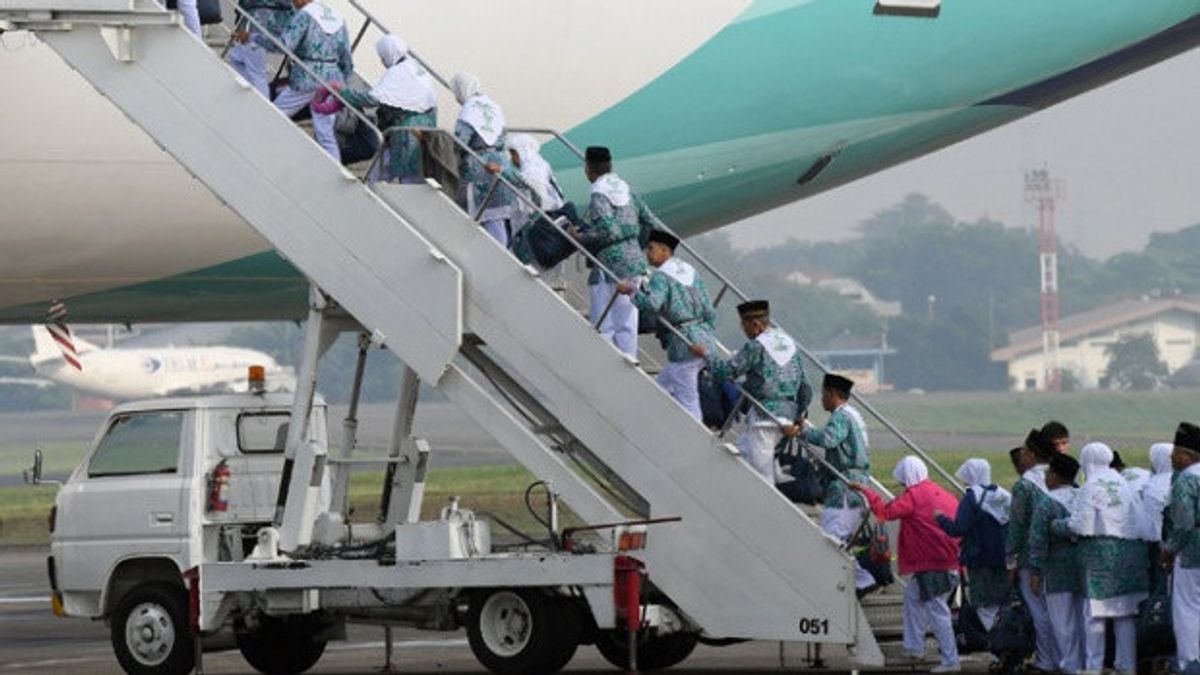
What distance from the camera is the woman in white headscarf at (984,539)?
14625 mm

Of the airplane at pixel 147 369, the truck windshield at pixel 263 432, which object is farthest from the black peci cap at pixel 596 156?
the airplane at pixel 147 369

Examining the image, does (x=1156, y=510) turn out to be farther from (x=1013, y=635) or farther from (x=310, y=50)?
(x=310, y=50)

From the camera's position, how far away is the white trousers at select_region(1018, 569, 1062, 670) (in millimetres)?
14844

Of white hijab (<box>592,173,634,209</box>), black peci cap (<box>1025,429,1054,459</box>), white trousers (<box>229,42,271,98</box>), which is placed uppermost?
white trousers (<box>229,42,271,98</box>)

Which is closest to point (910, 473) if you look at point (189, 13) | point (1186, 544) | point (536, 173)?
point (1186, 544)

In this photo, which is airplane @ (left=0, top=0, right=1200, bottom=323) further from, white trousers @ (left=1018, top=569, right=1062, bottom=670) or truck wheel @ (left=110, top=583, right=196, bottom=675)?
white trousers @ (left=1018, top=569, right=1062, bottom=670)

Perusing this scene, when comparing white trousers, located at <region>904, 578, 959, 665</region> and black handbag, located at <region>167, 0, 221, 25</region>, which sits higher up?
black handbag, located at <region>167, 0, 221, 25</region>

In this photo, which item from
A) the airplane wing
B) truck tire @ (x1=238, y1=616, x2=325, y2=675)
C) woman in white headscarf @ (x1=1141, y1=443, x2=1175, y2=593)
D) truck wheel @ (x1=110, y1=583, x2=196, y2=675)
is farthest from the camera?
the airplane wing

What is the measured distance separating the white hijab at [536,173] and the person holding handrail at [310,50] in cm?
115

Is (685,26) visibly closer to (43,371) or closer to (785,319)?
(785,319)

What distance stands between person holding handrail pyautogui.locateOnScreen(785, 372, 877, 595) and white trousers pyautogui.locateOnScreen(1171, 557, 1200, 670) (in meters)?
1.70

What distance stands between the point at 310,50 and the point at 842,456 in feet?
12.7

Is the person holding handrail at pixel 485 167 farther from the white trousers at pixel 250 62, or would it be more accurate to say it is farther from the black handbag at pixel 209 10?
the black handbag at pixel 209 10

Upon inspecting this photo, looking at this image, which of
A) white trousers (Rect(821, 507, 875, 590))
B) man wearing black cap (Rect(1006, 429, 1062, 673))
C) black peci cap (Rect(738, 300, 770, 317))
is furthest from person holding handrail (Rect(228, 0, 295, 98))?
man wearing black cap (Rect(1006, 429, 1062, 673))
